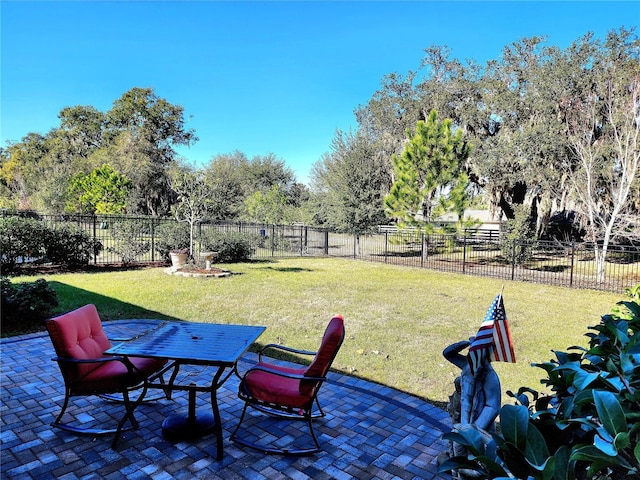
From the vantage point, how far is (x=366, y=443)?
10.2 feet

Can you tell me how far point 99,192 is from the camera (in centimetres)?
2370

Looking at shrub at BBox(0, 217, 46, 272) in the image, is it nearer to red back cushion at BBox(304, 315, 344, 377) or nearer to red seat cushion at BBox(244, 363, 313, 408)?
red seat cushion at BBox(244, 363, 313, 408)

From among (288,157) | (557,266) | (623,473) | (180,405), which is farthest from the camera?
(288,157)

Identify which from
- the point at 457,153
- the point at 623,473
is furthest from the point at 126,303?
the point at 457,153

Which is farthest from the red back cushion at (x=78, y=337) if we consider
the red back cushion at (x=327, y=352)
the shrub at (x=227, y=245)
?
the shrub at (x=227, y=245)

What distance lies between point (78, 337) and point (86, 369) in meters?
0.29

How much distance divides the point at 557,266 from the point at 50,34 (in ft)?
56.3

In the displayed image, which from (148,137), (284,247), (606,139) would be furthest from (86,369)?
(148,137)

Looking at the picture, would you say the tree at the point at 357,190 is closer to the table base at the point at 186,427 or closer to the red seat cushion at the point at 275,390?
the red seat cushion at the point at 275,390

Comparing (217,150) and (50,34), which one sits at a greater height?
(217,150)

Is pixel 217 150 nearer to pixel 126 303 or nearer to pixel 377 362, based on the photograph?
pixel 126 303

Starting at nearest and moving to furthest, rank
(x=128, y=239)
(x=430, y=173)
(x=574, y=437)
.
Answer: (x=574, y=437) → (x=128, y=239) → (x=430, y=173)

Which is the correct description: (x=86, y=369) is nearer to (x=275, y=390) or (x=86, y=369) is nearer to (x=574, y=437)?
(x=275, y=390)

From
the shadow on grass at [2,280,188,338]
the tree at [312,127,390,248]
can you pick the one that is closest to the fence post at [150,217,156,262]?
the shadow on grass at [2,280,188,338]
